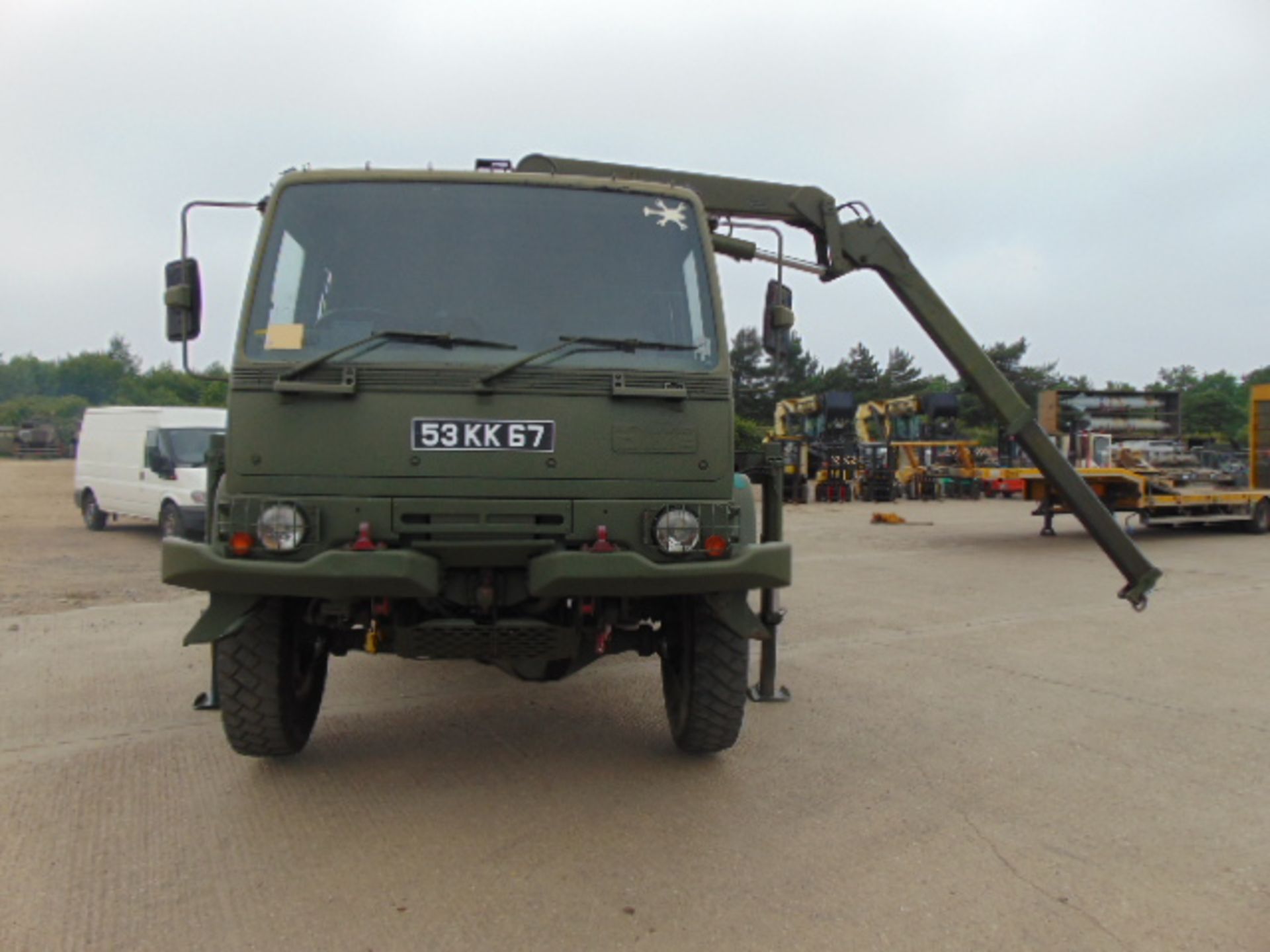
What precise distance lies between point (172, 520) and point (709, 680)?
11308 mm

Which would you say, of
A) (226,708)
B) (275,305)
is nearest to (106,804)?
(226,708)

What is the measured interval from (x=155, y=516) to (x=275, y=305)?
Answer: 11382 millimetres

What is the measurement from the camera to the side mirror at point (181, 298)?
4.48 meters

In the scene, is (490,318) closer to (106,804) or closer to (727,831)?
(727,831)

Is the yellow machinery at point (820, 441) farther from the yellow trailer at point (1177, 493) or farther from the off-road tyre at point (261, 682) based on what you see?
the off-road tyre at point (261, 682)

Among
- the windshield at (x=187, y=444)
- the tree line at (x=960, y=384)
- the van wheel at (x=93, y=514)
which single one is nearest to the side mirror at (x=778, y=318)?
the windshield at (x=187, y=444)

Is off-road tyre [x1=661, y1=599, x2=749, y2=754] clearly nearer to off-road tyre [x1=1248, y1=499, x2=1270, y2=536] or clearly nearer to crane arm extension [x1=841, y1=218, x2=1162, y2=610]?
crane arm extension [x1=841, y1=218, x2=1162, y2=610]

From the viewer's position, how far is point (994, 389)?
7.82m

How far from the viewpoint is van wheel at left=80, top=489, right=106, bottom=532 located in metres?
16.2

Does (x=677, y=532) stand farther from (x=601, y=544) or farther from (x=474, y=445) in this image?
(x=474, y=445)

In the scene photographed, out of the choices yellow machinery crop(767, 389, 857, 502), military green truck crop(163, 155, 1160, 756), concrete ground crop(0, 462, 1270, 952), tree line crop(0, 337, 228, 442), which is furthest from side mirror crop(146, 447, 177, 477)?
tree line crop(0, 337, 228, 442)

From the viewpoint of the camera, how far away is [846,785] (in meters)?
4.40

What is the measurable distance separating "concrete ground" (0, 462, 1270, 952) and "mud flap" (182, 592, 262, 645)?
0.74 m

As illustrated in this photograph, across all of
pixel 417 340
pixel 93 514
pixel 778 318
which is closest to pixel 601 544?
pixel 417 340
